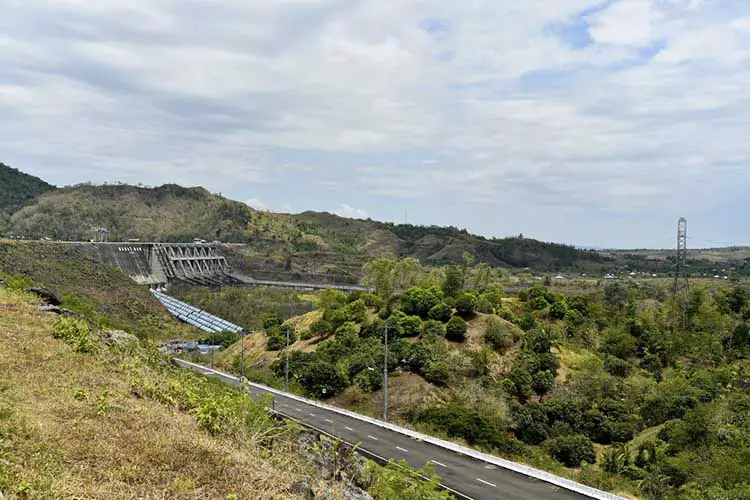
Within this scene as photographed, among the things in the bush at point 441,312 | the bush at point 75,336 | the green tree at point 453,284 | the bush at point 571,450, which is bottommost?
the bush at point 571,450

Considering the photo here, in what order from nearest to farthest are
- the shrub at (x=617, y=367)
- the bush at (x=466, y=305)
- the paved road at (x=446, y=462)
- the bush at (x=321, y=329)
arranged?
the paved road at (x=446, y=462) → the shrub at (x=617, y=367) → the bush at (x=466, y=305) → the bush at (x=321, y=329)

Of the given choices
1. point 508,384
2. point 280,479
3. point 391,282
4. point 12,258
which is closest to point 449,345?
point 508,384

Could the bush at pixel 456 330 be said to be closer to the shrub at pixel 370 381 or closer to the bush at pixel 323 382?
the shrub at pixel 370 381

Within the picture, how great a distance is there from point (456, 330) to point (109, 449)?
1960 inches

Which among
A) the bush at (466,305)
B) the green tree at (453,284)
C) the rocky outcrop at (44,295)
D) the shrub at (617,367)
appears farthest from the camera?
the green tree at (453,284)

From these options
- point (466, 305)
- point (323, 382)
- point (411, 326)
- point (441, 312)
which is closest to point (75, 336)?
point (323, 382)

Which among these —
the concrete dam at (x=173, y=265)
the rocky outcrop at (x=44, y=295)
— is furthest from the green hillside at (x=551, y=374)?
the concrete dam at (x=173, y=265)

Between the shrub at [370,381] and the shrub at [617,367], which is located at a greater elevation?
the shrub at [617,367]

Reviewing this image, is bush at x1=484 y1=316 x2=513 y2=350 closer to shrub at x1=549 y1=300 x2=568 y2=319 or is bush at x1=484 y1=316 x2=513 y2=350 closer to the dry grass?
shrub at x1=549 y1=300 x2=568 y2=319

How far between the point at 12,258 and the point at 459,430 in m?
82.2

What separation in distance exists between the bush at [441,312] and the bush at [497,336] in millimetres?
4341

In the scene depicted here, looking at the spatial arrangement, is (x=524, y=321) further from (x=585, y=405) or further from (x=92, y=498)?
(x=92, y=498)

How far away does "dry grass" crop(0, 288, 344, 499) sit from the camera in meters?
9.27

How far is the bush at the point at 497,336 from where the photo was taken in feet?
195
